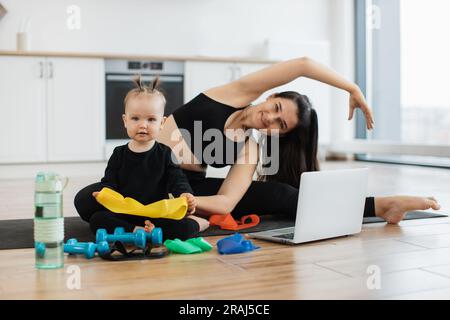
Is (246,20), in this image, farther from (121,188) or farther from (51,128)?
(121,188)

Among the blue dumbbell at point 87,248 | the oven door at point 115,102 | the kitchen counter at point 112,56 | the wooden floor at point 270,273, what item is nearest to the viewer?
the wooden floor at point 270,273

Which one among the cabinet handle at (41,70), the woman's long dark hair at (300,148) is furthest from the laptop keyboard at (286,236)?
the cabinet handle at (41,70)

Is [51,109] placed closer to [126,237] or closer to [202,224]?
[202,224]

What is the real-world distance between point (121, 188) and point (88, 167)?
270 centimetres

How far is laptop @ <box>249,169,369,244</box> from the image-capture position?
1672 mm

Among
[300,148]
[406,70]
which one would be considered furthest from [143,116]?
[406,70]

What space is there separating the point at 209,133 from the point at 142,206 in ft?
1.66

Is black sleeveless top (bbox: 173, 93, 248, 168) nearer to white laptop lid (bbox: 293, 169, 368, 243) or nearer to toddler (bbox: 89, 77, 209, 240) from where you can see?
toddler (bbox: 89, 77, 209, 240)

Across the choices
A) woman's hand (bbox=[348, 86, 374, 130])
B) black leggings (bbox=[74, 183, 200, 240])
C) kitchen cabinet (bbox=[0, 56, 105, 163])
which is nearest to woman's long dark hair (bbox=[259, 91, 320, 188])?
woman's hand (bbox=[348, 86, 374, 130])

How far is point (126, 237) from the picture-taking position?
1646mm

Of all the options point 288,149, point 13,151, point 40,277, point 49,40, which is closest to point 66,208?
point 288,149

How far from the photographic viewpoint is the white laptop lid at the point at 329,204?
1.67m

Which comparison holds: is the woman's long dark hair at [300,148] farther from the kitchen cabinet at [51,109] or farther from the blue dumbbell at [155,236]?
the kitchen cabinet at [51,109]

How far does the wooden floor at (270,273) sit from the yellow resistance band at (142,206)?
0.48ft
